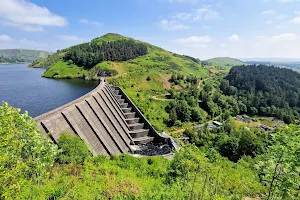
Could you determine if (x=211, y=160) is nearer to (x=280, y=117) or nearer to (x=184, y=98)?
(x=184, y=98)

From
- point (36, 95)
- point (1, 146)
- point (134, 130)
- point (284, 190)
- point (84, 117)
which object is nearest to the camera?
point (1, 146)

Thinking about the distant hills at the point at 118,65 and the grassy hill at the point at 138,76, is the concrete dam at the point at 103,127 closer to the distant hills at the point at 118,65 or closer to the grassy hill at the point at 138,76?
the grassy hill at the point at 138,76

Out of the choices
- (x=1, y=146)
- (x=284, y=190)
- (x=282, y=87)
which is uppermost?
(x=1, y=146)

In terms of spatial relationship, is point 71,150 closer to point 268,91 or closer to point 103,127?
point 103,127

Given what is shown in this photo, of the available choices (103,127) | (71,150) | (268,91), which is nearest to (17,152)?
(71,150)

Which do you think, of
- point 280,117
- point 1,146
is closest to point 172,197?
point 1,146

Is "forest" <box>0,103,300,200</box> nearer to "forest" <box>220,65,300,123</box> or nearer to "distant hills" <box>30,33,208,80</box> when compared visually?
"distant hills" <box>30,33,208,80</box>

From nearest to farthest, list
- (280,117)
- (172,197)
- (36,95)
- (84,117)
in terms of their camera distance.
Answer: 1. (172,197)
2. (84,117)
3. (36,95)
4. (280,117)
